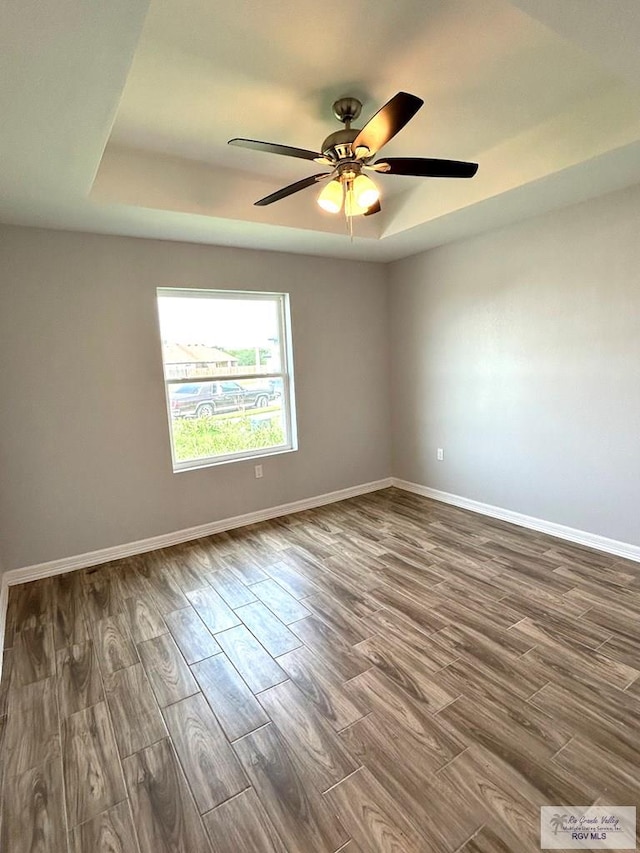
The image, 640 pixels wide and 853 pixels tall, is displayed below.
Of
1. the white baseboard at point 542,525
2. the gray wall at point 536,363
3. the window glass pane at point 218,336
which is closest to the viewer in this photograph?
the gray wall at point 536,363

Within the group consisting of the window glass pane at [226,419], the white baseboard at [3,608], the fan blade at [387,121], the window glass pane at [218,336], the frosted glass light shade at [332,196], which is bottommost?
the white baseboard at [3,608]

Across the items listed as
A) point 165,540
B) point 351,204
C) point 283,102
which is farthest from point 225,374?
point 283,102

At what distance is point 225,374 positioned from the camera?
3795 mm

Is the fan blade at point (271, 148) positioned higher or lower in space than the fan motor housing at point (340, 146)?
lower

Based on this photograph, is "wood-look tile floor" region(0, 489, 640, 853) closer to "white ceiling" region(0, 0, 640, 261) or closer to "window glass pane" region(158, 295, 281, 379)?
"window glass pane" region(158, 295, 281, 379)

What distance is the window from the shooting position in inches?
141

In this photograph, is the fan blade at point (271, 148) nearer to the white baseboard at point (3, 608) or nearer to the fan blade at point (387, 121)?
the fan blade at point (387, 121)

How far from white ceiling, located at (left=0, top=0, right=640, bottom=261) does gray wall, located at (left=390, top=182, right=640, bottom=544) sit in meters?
0.38

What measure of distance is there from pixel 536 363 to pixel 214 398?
8.83 ft

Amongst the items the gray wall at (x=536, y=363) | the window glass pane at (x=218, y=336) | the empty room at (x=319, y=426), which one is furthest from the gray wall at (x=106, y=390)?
the gray wall at (x=536, y=363)

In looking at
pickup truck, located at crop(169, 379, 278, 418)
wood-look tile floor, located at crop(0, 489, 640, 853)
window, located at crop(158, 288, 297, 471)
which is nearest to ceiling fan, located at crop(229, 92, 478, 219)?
window, located at crop(158, 288, 297, 471)

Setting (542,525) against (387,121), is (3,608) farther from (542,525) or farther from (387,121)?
(542,525)

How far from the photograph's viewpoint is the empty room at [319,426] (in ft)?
4.80

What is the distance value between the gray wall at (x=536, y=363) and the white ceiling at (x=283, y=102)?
379mm
